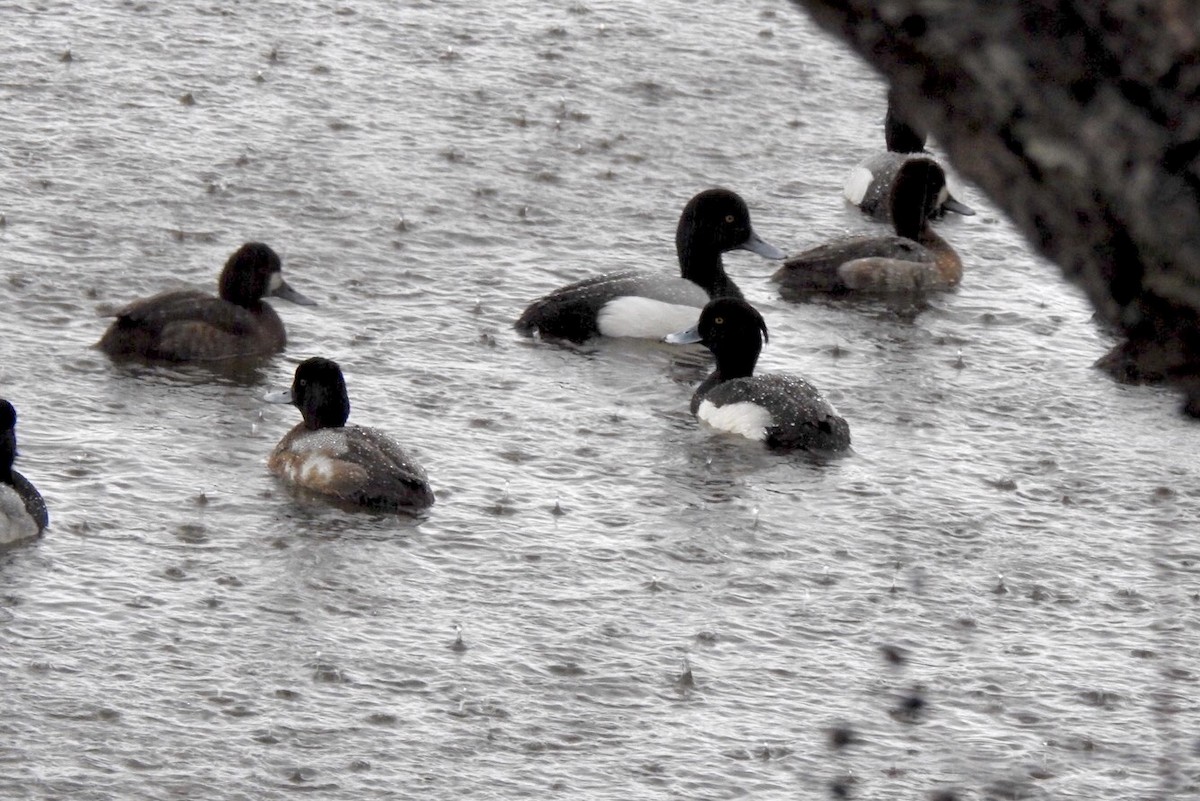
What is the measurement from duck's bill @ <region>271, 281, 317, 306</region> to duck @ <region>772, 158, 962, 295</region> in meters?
3.88

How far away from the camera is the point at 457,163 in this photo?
17.2m

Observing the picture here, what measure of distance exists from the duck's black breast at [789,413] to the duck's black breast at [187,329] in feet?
9.89

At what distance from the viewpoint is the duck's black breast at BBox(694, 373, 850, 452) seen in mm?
11727

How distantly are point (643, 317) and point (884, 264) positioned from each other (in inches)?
96.4

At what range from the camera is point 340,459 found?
1024cm

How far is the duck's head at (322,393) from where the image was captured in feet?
34.2

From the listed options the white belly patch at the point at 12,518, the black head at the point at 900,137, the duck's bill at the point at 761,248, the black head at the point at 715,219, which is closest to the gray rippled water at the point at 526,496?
the white belly patch at the point at 12,518

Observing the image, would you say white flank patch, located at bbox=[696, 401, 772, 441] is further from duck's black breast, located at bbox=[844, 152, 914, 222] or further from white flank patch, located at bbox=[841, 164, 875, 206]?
white flank patch, located at bbox=[841, 164, 875, 206]

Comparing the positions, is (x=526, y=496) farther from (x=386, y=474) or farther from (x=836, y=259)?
(x=836, y=259)

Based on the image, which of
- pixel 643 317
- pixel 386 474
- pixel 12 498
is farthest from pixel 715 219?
pixel 12 498

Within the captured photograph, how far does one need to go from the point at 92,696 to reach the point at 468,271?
7.17 m

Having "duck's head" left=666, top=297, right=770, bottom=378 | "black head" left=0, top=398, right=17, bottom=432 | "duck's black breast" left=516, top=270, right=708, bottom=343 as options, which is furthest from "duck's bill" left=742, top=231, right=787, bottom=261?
"black head" left=0, top=398, right=17, bottom=432

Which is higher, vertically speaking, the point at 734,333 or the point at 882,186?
the point at 734,333

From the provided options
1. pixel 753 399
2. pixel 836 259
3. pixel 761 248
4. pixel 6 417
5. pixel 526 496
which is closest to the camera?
pixel 6 417
